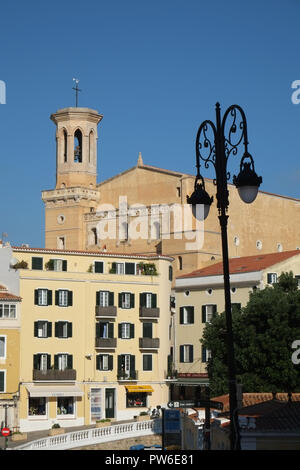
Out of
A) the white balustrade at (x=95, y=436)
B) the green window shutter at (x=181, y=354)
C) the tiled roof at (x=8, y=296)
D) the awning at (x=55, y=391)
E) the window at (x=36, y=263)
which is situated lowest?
the white balustrade at (x=95, y=436)

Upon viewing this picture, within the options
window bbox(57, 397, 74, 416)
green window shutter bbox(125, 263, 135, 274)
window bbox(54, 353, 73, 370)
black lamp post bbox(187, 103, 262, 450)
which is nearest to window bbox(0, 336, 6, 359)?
window bbox(54, 353, 73, 370)

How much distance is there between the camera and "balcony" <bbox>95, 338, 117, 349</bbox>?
74.6 metres

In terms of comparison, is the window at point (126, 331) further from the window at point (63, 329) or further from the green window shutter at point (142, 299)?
the window at point (63, 329)

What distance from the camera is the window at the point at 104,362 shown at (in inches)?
2945

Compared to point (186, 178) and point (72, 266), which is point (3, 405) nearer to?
point (72, 266)

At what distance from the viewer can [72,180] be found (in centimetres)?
10500

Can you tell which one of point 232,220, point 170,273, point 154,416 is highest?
point 232,220

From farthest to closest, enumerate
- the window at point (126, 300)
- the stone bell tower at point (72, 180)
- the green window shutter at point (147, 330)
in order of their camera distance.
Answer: the stone bell tower at point (72, 180) → the green window shutter at point (147, 330) → the window at point (126, 300)

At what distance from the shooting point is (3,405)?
6969 cm

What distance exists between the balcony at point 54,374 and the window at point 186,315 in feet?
36.2

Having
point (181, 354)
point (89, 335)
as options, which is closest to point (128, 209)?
point (181, 354)

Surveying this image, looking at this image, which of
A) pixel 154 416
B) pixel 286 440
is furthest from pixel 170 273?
pixel 286 440

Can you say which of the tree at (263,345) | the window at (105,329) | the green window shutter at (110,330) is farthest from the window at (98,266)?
the tree at (263,345)
